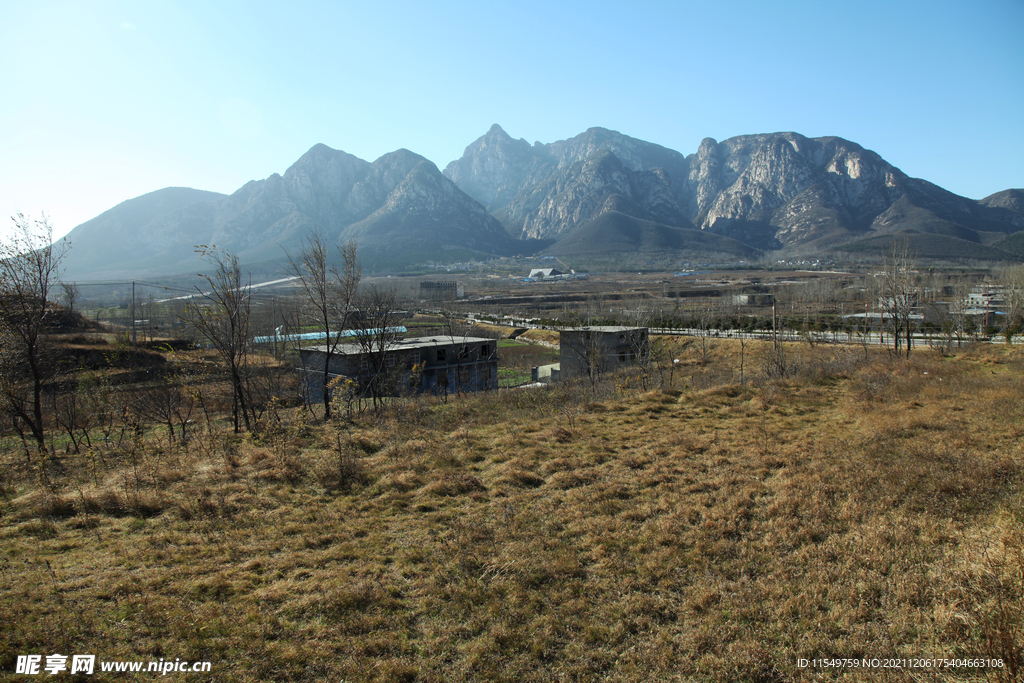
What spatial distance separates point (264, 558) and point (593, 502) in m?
5.02

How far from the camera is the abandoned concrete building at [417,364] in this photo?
2523 cm

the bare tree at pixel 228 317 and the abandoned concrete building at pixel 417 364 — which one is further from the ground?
the bare tree at pixel 228 317

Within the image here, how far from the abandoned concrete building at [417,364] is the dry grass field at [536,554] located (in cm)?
1371

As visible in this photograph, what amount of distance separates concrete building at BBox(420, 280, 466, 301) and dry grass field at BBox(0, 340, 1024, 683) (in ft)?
298

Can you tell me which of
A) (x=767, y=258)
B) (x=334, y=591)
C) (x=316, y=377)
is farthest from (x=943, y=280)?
(x=767, y=258)

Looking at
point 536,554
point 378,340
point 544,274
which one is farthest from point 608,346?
point 544,274

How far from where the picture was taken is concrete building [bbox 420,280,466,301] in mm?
103244

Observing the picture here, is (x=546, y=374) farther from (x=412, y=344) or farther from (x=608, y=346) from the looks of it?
(x=412, y=344)

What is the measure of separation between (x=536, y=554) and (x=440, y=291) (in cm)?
10746

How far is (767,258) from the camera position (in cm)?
18338

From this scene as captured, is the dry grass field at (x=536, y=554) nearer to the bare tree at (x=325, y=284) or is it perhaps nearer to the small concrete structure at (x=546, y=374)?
the bare tree at (x=325, y=284)

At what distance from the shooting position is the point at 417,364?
960 inches

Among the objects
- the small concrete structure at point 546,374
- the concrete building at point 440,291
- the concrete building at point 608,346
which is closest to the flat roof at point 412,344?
the small concrete structure at point 546,374

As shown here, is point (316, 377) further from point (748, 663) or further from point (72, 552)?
point (748, 663)
